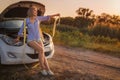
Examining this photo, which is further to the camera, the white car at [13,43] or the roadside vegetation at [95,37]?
the roadside vegetation at [95,37]

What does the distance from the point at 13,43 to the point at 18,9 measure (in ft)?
5.79

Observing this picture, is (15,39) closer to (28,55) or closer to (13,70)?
(28,55)

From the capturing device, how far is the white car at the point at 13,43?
8.36m

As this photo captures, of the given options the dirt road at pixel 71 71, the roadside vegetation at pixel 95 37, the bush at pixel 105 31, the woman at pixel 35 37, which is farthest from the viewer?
the bush at pixel 105 31

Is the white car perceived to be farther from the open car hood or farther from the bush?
the bush

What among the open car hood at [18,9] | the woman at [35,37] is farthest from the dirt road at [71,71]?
the open car hood at [18,9]

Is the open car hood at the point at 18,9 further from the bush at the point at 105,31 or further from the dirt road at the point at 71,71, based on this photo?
the bush at the point at 105,31

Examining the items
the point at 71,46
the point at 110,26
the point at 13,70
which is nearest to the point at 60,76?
the point at 13,70

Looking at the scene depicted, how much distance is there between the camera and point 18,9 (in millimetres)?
9922

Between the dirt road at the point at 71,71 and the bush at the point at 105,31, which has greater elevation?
the dirt road at the point at 71,71

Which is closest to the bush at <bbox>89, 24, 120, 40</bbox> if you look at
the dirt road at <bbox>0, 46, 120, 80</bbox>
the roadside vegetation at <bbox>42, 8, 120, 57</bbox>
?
the roadside vegetation at <bbox>42, 8, 120, 57</bbox>

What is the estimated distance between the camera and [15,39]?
27.5ft

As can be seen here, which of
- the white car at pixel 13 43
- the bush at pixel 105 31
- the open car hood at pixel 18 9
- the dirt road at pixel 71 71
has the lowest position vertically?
the bush at pixel 105 31

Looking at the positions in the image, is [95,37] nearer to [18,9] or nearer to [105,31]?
[105,31]
